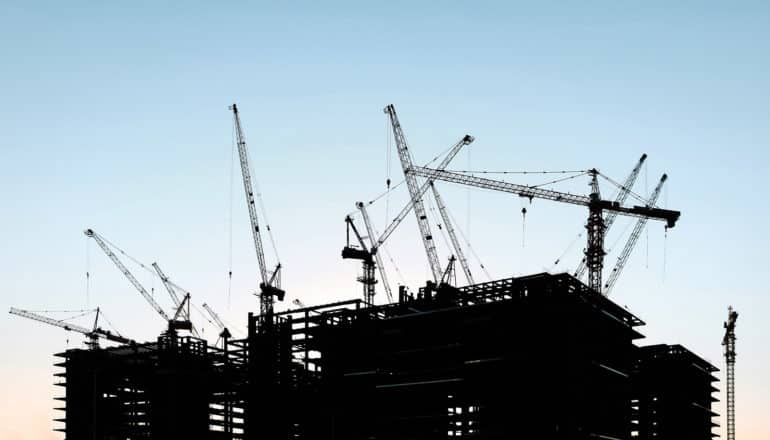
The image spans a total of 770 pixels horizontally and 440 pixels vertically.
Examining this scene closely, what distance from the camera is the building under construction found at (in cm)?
9625

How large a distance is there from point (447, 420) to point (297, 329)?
23.3m

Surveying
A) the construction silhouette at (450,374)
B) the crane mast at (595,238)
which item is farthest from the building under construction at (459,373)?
the crane mast at (595,238)

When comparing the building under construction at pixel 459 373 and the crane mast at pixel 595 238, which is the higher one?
the crane mast at pixel 595 238

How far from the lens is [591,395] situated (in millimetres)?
98375

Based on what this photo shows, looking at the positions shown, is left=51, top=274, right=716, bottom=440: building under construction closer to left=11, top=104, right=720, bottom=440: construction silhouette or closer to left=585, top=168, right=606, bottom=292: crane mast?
left=11, top=104, right=720, bottom=440: construction silhouette

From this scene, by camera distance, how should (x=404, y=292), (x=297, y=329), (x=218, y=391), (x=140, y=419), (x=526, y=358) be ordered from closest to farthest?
(x=526, y=358) < (x=297, y=329) < (x=404, y=292) < (x=218, y=391) < (x=140, y=419)

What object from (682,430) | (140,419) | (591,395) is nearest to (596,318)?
(591,395)

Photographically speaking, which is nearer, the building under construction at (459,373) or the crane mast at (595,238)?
the building under construction at (459,373)

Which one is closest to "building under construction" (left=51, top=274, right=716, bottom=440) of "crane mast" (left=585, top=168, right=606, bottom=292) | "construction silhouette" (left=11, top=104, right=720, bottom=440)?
"construction silhouette" (left=11, top=104, right=720, bottom=440)

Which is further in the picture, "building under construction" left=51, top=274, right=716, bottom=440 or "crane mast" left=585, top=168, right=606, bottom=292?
"crane mast" left=585, top=168, right=606, bottom=292

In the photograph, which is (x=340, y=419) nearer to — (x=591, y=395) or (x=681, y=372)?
(x=591, y=395)

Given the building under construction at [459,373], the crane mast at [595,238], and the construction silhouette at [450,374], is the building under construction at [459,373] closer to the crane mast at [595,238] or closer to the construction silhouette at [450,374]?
the construction silhouette at [450,374]

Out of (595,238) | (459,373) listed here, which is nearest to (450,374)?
(459,373)

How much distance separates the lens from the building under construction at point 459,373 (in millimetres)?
96250
